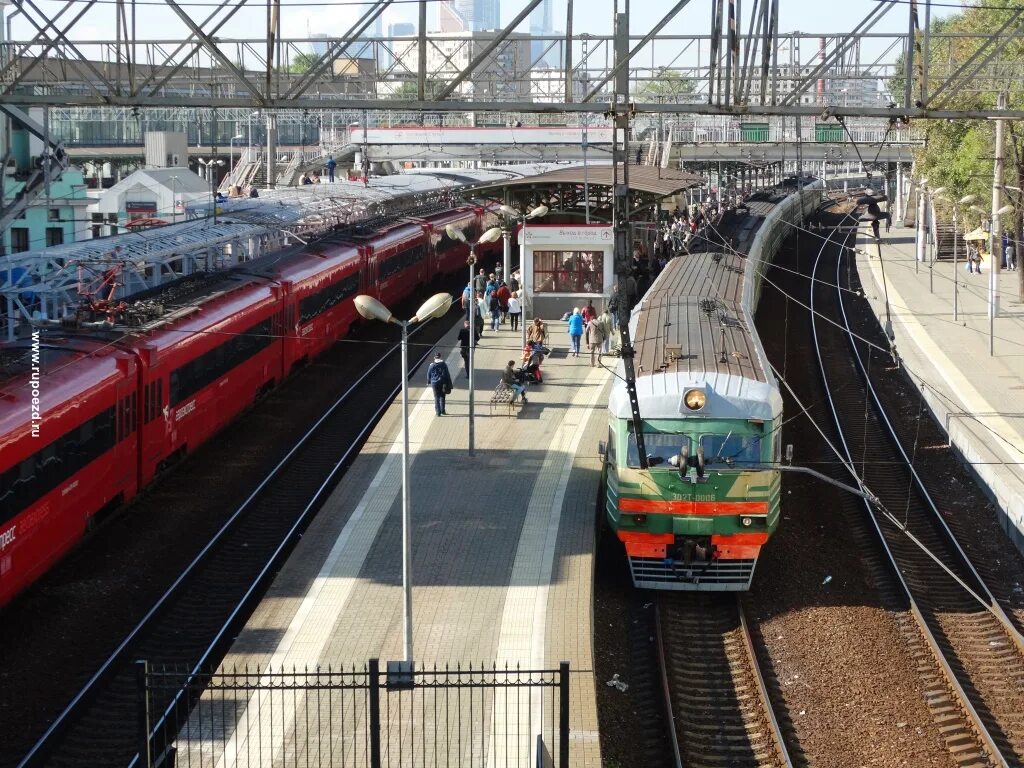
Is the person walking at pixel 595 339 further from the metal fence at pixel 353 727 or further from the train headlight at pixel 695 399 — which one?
the metal fence at pixel 353 727

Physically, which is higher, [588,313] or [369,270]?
[369,270]

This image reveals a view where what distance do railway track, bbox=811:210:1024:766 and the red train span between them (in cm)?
914

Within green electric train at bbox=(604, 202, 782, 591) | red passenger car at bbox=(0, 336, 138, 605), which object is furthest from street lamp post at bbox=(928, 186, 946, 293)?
red passenger car at bbox=(0, 336, 138, 605)

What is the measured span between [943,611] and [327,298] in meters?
17.4

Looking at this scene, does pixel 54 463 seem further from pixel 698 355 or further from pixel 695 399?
pixel 698 355

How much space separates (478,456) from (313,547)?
5.15 meters

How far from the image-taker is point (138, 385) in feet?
61.6

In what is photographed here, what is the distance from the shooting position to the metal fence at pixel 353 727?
11.4 metres

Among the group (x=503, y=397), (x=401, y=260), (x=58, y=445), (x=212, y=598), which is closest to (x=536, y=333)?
(x=503, y=397)

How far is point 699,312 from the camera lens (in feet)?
64.6

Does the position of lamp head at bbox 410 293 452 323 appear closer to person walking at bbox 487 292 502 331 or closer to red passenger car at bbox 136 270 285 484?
red passenger car at bbox 136 270 285 484

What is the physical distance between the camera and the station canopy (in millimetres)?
A: 33312

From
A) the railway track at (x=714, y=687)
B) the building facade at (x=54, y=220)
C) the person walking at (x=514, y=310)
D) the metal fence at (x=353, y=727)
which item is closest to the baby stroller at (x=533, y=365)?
the person walking at (x=514, y=310)

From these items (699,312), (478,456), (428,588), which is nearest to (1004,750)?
(428,588)
